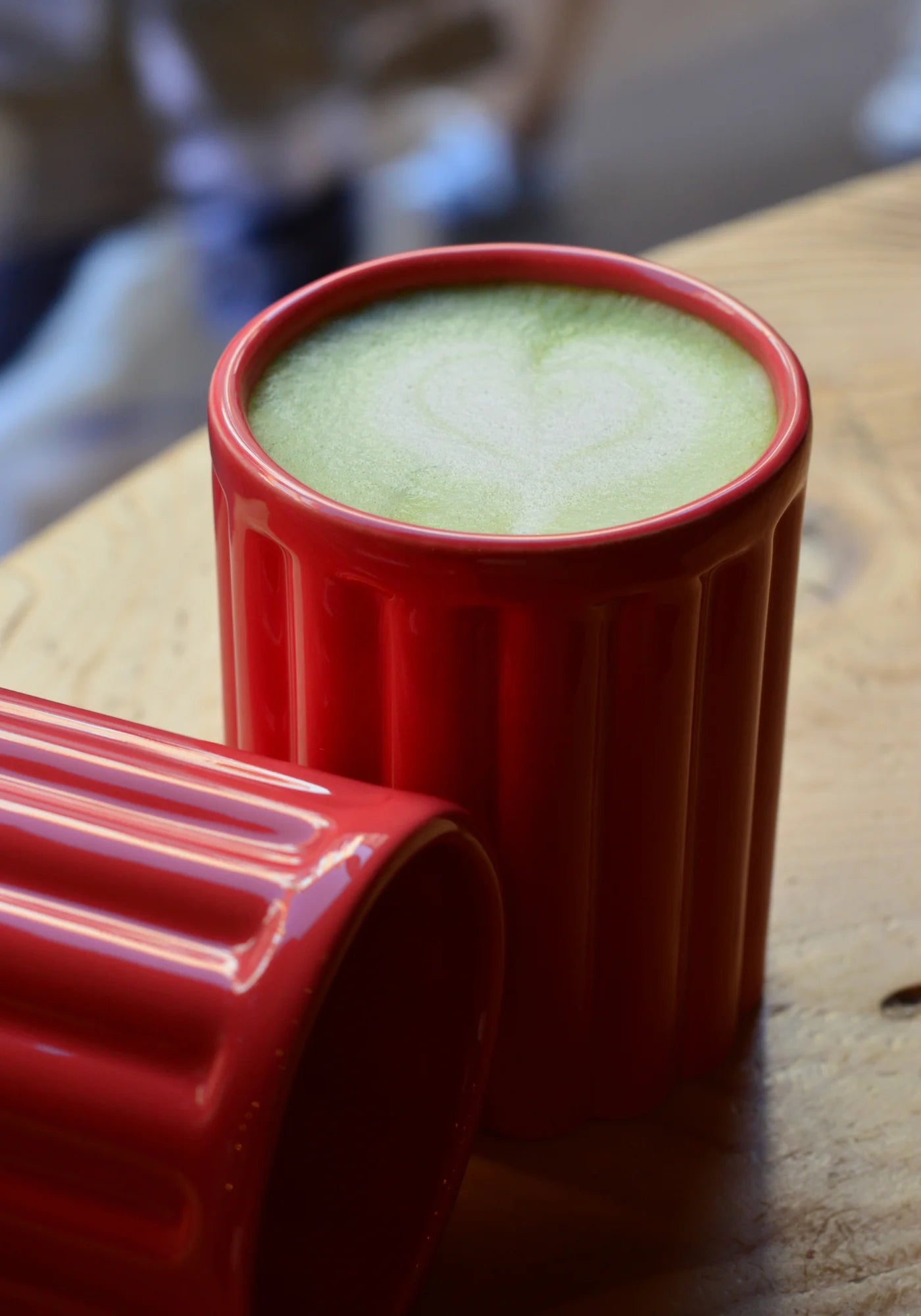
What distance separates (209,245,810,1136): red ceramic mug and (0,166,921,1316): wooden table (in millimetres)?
25

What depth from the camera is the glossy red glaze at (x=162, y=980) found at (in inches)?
12.6

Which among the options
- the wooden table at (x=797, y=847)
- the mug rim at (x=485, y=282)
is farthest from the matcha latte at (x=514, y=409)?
the wooden table at (x=797, y=847)

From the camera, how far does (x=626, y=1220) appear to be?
440mm

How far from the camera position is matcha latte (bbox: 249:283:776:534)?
1.34ft

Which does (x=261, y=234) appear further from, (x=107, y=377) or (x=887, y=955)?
(x=887, y=955)

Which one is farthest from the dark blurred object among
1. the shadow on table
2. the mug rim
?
the shadow on table

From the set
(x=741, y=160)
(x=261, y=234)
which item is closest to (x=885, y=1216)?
(x=261, y=234)

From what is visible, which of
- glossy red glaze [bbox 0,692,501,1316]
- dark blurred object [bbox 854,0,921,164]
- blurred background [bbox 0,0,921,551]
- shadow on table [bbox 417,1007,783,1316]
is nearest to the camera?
glossy red glaze [bbox 0,692,501,1316]

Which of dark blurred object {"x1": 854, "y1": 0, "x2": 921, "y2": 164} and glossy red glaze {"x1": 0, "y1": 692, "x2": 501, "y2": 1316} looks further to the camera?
dark blurred object {"x1": 854, "y1": 0, "x2": 921, "y2": 164}

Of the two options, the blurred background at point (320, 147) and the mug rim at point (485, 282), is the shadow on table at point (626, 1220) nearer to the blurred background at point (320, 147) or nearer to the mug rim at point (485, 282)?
the mug rim at point (485, 282)

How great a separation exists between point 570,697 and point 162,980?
→ 115 mm

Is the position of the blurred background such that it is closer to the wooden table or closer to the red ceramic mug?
the wooden table

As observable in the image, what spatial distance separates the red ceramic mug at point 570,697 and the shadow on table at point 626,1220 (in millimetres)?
11

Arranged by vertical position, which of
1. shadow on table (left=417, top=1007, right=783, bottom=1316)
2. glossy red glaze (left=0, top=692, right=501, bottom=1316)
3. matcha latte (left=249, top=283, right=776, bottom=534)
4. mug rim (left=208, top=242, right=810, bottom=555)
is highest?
mug rim (left=208, top=242, right=810, bottom=555)
